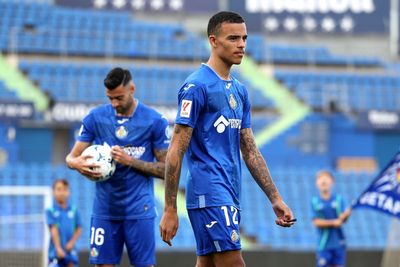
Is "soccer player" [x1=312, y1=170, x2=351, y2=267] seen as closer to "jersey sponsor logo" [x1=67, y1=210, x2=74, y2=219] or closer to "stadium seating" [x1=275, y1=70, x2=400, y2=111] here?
"jersey sponsor logo" [x1=67, y1=210, x2=74, y2=219]

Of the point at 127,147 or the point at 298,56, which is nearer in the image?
the point at 127,147

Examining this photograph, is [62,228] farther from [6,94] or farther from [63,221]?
[6,94]

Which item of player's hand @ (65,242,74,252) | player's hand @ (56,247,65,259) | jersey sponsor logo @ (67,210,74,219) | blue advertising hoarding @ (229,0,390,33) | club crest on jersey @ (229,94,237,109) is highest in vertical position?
blue advertising hoarding @ (229,0,390,33)

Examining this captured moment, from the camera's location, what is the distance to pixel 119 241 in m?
7.12

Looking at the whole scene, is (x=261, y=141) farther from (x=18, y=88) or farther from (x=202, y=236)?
(x=202, y=236)

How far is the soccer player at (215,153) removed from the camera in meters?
5.13

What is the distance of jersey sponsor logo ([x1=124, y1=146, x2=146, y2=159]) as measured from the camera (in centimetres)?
713

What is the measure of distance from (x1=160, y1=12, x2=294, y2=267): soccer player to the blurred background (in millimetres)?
7997

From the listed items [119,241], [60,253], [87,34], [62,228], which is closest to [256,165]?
[119,241]

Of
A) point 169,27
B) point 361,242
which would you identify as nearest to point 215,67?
point 361,242

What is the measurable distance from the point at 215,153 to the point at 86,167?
1840 millimetres

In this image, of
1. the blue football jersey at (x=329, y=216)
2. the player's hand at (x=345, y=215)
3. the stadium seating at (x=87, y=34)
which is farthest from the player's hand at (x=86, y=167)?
the stadium seating at (x=87, y=34)

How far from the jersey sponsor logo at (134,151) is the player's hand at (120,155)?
0.24 m

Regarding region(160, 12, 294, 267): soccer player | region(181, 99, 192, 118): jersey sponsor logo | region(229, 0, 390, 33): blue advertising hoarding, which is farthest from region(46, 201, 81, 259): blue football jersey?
region(229, 0, 390, 33): blue advertising hoarding
